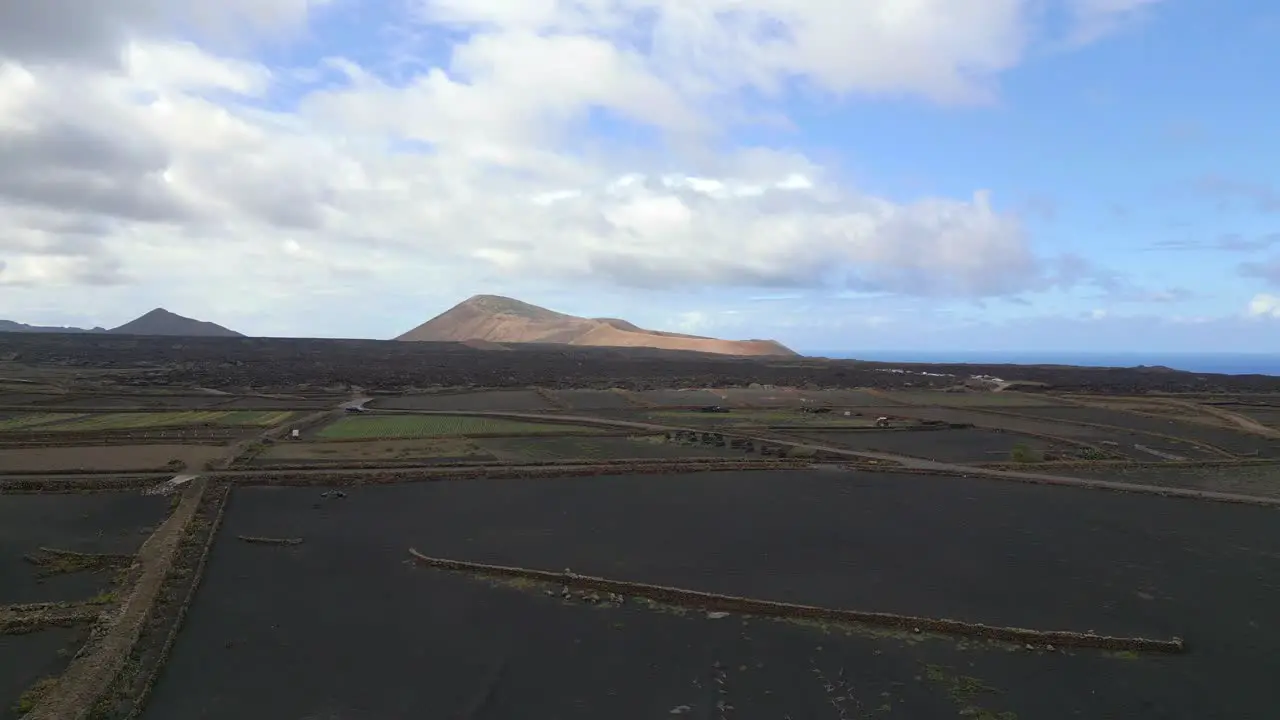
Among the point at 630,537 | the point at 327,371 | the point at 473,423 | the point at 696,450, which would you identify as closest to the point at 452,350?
the point at 327,371

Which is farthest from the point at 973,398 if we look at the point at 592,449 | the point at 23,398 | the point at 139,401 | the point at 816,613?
the point at 23,398

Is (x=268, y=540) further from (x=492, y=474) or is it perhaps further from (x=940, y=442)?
(x=940, y=442)

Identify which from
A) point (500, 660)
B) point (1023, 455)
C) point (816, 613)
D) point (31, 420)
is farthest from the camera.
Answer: point (31, 420)

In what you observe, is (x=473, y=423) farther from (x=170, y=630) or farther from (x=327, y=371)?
A: (x=327, y=371)

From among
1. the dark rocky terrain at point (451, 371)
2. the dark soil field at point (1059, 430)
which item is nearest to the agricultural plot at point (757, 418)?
the dark soil field at point (1059, 430)

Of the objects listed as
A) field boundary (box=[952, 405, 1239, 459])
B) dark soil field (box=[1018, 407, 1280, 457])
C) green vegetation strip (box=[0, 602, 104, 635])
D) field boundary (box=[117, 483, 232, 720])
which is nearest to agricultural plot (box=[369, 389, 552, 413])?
field boundary (box=[117, 483, 232, 720])

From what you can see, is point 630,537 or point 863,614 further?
point 630,537
